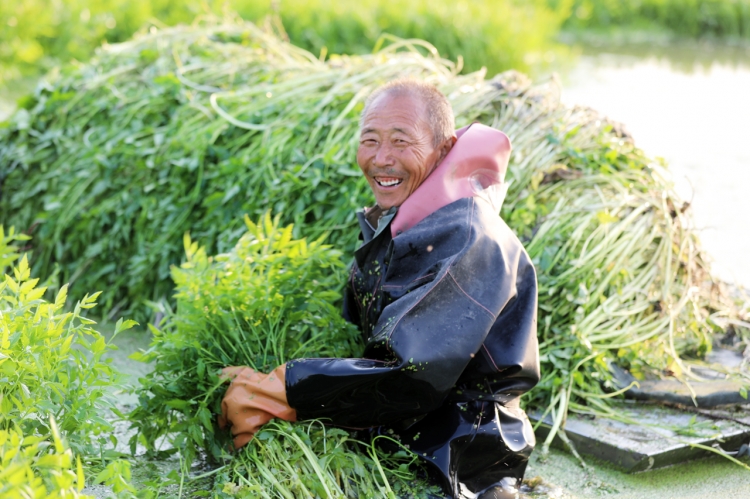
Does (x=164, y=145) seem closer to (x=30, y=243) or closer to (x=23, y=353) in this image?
(x=30, y=243)

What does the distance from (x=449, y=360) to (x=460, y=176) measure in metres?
0.56

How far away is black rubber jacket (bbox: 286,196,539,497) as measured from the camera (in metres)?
2.06

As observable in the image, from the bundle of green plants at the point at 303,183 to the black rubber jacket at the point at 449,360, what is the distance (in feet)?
2.18

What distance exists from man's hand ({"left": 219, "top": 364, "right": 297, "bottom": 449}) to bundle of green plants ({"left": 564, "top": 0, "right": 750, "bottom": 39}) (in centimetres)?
1210

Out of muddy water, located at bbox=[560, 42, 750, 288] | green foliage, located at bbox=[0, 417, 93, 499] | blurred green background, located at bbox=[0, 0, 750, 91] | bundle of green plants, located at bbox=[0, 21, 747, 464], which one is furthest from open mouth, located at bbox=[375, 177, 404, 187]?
blurred green background, located at bbox=[0, 0, 750, 91]

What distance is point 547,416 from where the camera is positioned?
286cm

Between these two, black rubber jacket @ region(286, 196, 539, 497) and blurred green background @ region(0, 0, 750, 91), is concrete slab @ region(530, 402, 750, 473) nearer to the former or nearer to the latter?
black rubber jacket @ region(286, 196, 539, 497)

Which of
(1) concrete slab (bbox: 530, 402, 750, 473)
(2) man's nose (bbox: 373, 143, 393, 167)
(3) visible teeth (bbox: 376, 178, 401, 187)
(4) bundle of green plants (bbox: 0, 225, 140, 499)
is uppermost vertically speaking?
(2) man's nose (bbox: 373, 143, 393, 167)

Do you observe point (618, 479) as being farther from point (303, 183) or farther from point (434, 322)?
point (303, 183)

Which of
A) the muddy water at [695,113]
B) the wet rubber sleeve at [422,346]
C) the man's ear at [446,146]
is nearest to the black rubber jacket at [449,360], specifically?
the wet rubber sleeve at [422,346]

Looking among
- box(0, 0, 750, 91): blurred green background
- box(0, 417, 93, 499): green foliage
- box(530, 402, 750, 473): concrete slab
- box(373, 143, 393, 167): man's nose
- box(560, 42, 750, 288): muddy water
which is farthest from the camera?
box(0, 0, 750, 91): blurred green background

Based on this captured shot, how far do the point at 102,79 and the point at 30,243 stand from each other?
94cm

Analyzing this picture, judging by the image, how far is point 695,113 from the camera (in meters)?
7.75

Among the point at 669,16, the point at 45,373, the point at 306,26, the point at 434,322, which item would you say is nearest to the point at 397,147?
the point at 434,322
